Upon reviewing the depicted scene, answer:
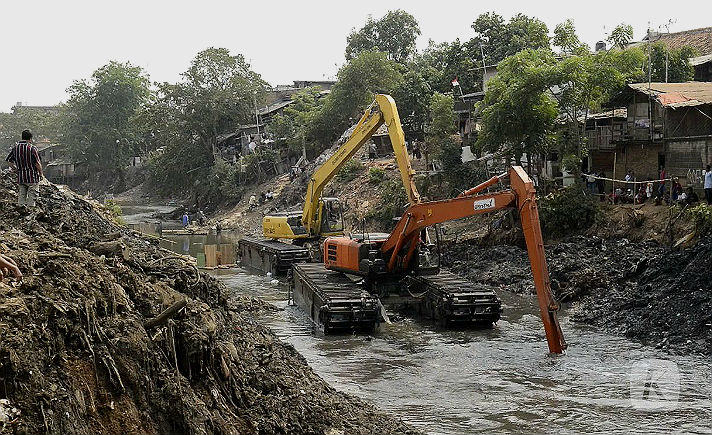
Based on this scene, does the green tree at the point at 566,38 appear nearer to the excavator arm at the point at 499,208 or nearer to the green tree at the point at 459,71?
the green tree at the point at 459,71

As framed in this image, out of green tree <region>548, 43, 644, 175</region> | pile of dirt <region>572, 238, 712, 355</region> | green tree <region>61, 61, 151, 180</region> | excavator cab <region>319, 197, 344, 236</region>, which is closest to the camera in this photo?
pile of dirt <region>572, 238, 712, 355</region>

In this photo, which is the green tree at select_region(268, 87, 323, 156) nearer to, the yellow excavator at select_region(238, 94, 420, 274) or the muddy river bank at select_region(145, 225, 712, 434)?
the yellow excavator at select_region(238, 94, 420, 274)

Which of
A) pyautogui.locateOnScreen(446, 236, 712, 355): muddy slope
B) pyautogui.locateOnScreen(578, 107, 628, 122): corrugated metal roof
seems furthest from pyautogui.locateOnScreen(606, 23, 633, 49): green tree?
pyautogui.locateOnScreen(446, 236, 712, 355): muddy slope

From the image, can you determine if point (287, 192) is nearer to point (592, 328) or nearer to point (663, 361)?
point (592, 328)

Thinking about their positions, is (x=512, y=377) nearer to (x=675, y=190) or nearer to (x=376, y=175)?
(x=675, y=190)

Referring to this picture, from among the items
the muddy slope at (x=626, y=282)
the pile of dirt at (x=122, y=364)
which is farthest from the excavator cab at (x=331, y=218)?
the pile of dirt at (x=122, y=364)

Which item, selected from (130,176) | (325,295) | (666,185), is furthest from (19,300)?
(130,176)

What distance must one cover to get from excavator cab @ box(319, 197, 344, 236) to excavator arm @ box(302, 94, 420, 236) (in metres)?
0.26

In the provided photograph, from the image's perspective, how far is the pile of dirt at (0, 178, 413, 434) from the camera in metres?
8.79

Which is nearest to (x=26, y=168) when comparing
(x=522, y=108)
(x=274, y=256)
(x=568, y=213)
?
(x=274, y=256)

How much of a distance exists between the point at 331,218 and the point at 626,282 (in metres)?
13.9

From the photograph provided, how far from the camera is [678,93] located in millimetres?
36938

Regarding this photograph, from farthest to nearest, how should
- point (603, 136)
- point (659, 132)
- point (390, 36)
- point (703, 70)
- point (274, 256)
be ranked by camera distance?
point (390, 36), point (703, 70), point (603, 136), point (659, 132), point (274, 256)

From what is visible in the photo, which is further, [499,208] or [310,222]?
[310,222]
